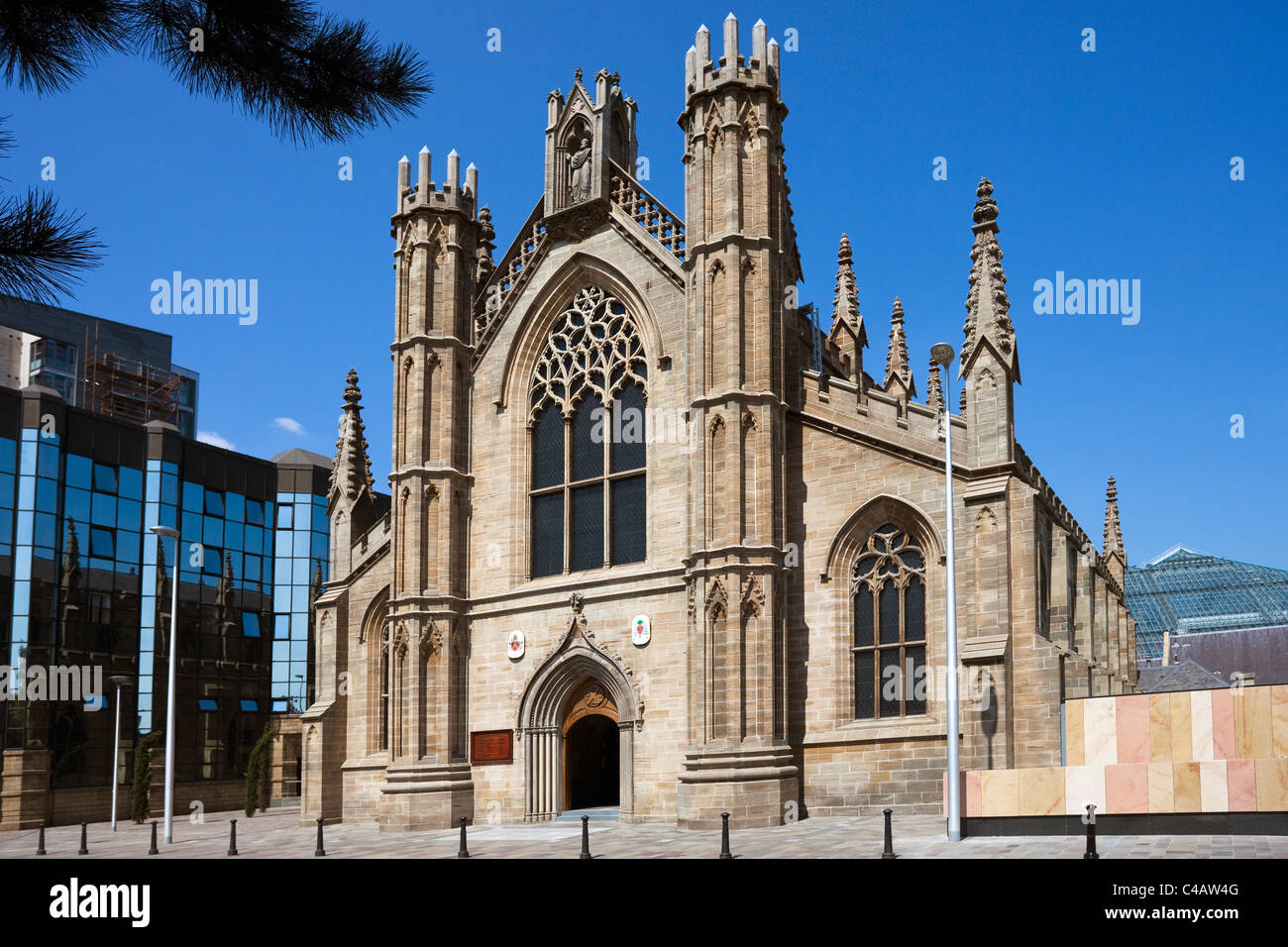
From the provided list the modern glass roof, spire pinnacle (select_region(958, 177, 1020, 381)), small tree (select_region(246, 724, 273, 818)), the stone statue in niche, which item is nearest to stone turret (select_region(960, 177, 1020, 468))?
spire pinnacle (select_region(958, 177, 1020, 381))

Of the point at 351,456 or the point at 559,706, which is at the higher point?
the point at 351,456

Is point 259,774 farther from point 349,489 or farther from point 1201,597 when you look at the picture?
point 1201,597

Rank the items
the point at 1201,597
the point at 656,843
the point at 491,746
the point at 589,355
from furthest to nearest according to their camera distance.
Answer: the point at 1201,597
the point at 589,355
the point at 491,746
the point at 656,843

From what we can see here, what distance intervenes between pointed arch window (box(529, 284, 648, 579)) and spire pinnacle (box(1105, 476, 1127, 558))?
1018 inches

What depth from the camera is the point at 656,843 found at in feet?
72.6

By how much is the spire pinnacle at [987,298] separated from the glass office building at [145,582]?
3706 cm

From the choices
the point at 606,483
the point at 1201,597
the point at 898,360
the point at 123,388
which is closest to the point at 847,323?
the point at 898,360

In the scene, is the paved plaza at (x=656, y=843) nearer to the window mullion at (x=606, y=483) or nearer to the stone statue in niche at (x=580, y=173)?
the window mullion at (x=606, y=483)

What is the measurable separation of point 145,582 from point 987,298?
40255 millimetres

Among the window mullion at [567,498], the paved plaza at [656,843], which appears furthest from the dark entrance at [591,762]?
the window mullion at [567,498]

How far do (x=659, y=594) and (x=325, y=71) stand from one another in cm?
2261

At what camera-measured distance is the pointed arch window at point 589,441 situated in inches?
1170

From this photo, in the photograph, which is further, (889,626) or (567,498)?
(567,498)

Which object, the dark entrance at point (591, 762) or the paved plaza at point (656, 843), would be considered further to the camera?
the dark entrance at point (591, 762)
